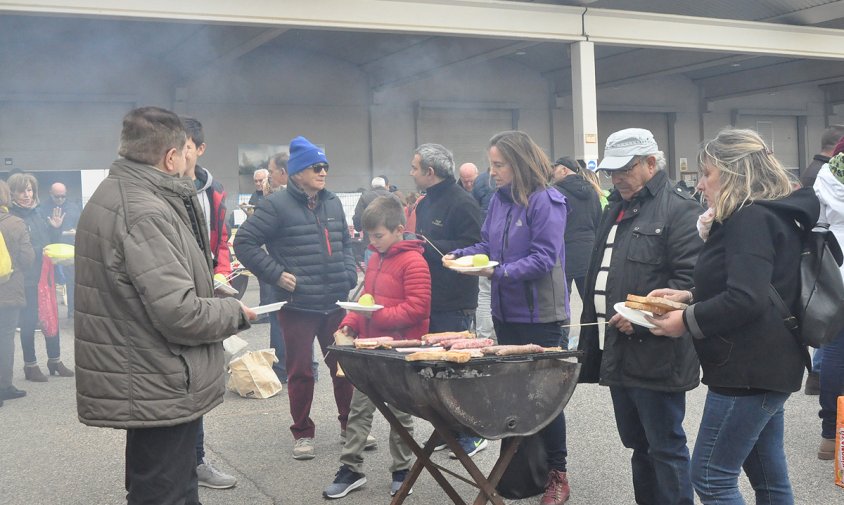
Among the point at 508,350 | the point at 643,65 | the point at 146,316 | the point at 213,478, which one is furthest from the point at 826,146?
the point at 643,65

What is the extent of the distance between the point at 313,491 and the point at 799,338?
112 inches

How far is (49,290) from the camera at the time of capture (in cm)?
889

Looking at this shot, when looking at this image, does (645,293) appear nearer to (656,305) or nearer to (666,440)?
(656,305)

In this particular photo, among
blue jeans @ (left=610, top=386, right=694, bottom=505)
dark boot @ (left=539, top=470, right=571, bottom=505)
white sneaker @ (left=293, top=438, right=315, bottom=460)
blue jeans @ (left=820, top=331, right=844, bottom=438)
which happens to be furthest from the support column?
blue jeans @ (left=610, top=386, right=694, bottom=505)

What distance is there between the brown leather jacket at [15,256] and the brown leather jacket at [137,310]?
4.65 meters

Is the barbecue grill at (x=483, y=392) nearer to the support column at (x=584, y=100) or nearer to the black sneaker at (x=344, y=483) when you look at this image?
the black sneaker at (x=344, y=483)

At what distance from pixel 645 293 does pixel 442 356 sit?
0.97m

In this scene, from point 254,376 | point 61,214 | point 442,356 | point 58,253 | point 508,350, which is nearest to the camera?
point 442,356

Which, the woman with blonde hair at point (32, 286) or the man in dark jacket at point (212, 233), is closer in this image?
the man in dark jacket at point (212, 233)

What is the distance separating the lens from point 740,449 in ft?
10.1

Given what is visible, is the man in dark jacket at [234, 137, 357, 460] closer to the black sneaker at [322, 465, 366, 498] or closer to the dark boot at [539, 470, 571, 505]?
the black sneaker at [322, 465, 366, 498]

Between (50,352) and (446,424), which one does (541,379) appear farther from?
(50,352)

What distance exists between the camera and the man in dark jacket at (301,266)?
538 centimetres

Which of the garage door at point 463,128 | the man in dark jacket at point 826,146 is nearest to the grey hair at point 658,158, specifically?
the man in dark jacket at point 826,146
